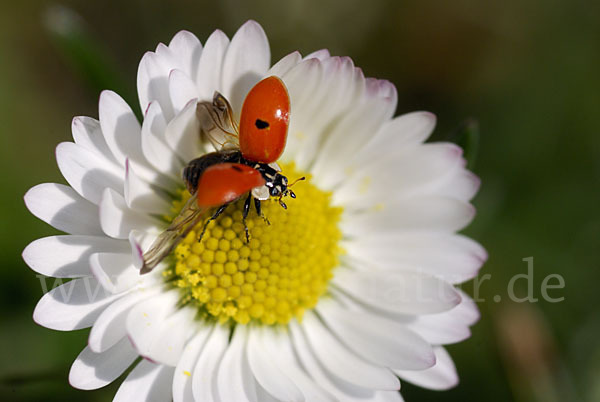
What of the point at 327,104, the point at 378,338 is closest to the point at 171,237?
the point at 327,104

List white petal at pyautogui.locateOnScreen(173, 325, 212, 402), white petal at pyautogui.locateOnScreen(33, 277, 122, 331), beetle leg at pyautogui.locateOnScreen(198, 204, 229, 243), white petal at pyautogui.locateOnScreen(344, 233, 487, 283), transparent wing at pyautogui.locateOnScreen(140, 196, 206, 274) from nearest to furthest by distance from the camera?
transparent wing at pyautogui.locateOnScreen(140, 196, 206, 274) → white petal at pyautogui.locateOnScreen(33, 277, 122, 331) → white petal at pyautogui.locateOnScreen(173, 325, 212, 402) → beetle leg at pyautogui.locateOnScreen(198, 204, 229, 243) → white petal at pyautogui.locateOnScreen(344, 233, 487, 283)

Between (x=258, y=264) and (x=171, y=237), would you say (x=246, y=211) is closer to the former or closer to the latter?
(x=258, y=264)

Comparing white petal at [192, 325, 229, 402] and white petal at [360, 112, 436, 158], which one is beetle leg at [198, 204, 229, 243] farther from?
white petal at [360, 112, 436, 158]

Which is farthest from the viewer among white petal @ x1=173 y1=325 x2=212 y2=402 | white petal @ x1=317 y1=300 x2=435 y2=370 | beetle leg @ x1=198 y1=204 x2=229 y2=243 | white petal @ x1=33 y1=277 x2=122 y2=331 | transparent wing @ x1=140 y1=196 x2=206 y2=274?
white petal @ x1=317 y1=300 x2=435 y2=370

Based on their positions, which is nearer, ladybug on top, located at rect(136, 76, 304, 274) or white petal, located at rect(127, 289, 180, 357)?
ladybug on top, located at rect(136, 76, 304, 274)

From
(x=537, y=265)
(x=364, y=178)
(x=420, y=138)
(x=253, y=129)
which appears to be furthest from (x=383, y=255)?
(x=537, y=265)

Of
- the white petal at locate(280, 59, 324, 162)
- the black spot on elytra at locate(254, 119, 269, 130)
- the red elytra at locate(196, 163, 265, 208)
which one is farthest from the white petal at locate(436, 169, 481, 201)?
the red elytra at locate(196, 163, 265, 208)
